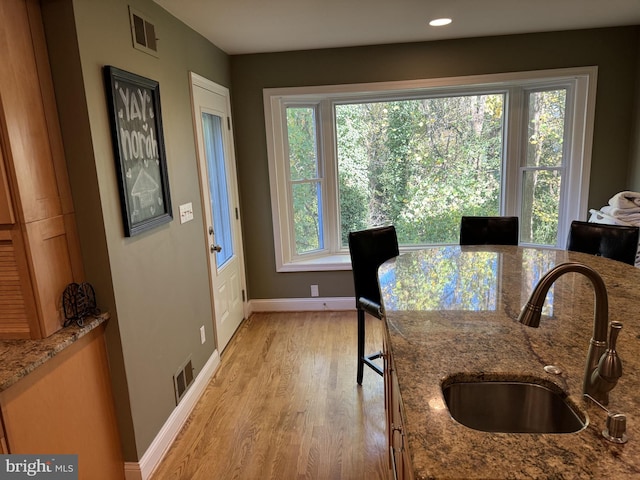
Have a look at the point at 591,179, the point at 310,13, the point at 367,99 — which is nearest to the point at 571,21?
the point at 591,179

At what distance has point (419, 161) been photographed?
13.5 feet

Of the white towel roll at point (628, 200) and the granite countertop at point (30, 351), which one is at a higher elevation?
the white towel roll at point (628, 200)

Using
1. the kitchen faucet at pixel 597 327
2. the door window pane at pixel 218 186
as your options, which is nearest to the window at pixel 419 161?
the door window pane at pixel 218 186

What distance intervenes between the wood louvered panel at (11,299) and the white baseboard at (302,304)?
2.62 m

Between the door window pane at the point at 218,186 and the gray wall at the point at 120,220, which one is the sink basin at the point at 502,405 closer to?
the gray wall at the point at 120,220

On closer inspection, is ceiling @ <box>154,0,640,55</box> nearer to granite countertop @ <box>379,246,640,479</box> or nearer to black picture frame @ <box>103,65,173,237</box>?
black picture frame @ <box>103,65,173,237</box>

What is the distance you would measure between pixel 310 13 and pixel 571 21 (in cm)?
211

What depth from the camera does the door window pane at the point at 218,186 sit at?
10.7ft

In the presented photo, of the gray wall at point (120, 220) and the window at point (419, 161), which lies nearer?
the gray wall at point (120, 220)

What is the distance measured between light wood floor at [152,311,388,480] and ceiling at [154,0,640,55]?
7.62 feet

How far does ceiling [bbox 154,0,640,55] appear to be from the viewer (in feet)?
8.48

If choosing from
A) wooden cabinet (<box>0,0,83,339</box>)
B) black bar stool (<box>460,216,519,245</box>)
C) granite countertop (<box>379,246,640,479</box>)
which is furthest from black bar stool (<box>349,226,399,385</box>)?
wooden cabinet (<box>0,0,83,339</box>)

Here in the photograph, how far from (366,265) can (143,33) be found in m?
1.86

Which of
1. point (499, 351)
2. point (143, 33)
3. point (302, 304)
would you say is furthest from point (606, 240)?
point (143, 33)
